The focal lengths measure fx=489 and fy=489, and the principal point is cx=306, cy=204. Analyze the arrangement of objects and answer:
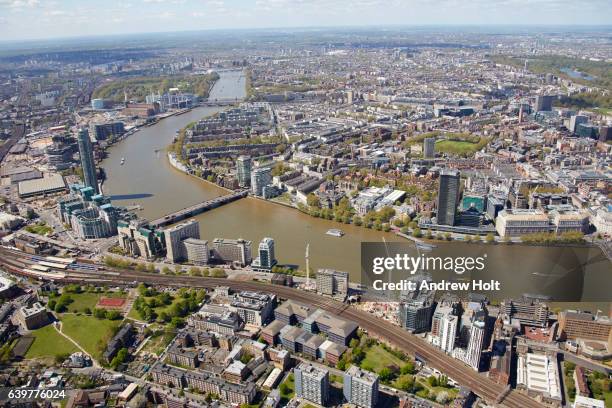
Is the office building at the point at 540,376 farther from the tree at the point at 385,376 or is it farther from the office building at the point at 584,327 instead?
the tree at the point at 385,376

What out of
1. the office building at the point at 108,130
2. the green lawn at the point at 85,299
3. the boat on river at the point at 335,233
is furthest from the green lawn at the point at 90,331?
the office building at the point at 108,130

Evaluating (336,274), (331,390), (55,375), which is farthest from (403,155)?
(55,375)

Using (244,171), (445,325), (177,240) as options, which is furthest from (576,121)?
(177,240)

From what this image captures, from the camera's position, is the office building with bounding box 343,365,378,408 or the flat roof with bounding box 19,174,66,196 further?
the flat roof with bounding box 19,174,66,196

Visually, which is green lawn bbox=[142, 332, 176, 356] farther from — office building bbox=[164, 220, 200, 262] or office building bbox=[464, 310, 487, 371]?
office building bbox=[464, 310, 487, 371]

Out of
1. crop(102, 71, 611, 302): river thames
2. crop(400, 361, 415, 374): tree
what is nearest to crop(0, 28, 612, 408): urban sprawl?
crop(400, 361, 415, 374): tree
